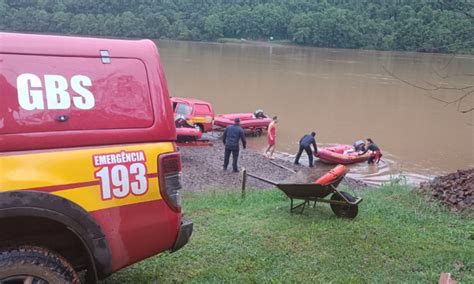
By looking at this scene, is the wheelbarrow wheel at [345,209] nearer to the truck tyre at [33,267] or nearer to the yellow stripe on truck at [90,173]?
the yellow stripe on truck at [90,173]

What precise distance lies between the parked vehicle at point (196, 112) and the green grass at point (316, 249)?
12.0 meters

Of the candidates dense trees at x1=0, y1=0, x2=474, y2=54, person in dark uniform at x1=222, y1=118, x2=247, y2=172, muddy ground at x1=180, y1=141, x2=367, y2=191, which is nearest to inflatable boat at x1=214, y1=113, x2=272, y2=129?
muddy ground at x1=180, y1=141, x2=367, y2=191

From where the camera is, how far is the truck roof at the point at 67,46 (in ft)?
10.5

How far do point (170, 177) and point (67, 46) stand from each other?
1.21 meters

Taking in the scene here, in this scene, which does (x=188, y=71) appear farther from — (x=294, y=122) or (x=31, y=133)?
(x=31, y=133)

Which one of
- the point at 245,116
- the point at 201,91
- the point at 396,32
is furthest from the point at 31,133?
the point at 396,32

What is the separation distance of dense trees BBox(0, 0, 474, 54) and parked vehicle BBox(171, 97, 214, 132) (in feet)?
197

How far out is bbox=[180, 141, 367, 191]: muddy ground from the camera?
12773 mm

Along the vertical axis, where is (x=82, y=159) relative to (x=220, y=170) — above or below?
above

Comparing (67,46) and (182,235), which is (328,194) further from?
(67,46)

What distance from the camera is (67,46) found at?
3404 mm

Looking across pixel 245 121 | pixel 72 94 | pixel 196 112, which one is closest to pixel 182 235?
pixel 72 94

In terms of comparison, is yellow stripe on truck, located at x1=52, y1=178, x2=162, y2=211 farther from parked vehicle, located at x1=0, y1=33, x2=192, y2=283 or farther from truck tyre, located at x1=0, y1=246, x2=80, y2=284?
truck tyre, located at x1=0, y1=246, x2=80, y2=284

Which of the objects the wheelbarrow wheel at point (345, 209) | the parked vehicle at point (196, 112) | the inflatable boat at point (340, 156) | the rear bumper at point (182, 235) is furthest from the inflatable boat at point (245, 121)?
the rear bumper at point (182, 235)
